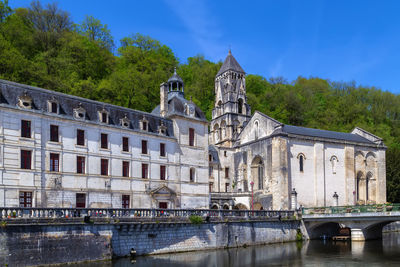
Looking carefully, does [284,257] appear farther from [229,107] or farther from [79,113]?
[229,107]

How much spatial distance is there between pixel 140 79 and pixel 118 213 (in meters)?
30.6

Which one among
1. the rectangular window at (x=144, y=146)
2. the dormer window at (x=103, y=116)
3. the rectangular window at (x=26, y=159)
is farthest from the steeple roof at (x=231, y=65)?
the rectangular window at (x=26, y=159)

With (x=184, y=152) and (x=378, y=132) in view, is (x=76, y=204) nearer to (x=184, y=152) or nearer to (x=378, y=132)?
(x=184, y=152)

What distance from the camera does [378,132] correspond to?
6725 centimetres

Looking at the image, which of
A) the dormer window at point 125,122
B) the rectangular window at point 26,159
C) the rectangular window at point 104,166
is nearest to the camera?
the rectangular window at point 26,159

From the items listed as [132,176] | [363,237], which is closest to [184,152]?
[132,176]

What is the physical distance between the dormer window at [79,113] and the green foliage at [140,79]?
49.9 ft

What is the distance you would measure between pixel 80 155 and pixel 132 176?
15.3 feet

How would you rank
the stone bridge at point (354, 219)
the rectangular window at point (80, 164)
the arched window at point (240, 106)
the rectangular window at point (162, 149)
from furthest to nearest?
the arched window at point (240, 106) → the rectangular window at point (162, 149) → the stone bridge at point (354, 219) → the rectangular window at point (80, 164)

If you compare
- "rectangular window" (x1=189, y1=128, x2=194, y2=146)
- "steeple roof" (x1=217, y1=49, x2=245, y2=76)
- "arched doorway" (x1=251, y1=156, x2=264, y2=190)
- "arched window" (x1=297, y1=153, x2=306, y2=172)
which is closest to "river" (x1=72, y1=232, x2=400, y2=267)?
"rectangular window" (x1=189, y1=128, x2=194, y2=146)

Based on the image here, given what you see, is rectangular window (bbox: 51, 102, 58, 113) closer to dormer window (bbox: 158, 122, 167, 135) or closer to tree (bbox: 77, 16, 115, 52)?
dormer window (bbox: 158, 122, 167, 135)

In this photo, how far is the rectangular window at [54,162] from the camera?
28.4 m

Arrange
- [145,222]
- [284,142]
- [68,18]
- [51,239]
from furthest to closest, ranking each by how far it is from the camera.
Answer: [68,18], [284,142], [145,222], [51,239]

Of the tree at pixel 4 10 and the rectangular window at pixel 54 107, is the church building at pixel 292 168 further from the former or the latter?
the tree at pixel 4 10
